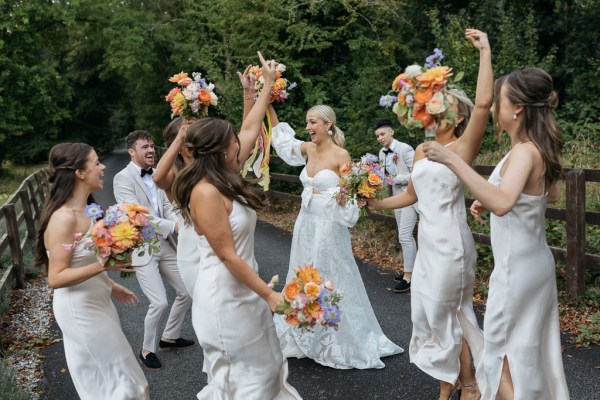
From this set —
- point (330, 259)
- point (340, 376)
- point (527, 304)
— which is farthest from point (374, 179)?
point (527, 304)

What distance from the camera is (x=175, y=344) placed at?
581 centimetres

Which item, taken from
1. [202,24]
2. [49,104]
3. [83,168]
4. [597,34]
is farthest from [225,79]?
[49,104]

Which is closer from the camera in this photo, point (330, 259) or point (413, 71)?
point (413, 71)

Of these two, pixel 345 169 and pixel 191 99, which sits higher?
pixel 191 99

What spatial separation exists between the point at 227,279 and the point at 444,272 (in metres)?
1.65

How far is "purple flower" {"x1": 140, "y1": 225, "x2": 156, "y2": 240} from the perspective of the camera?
3.38 metres

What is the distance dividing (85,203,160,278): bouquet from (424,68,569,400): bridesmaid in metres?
1.73

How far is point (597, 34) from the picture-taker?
13.5 metres

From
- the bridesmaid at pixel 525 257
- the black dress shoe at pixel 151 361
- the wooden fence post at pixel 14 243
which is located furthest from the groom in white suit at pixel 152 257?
the wooden fence post at pixel 14 243

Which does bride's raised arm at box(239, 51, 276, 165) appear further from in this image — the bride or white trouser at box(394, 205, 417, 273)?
white trouser at box(394, 205, 417, 273)

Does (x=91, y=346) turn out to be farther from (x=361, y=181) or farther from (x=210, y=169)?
(x=361, y=181)

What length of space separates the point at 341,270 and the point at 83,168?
2.80 m

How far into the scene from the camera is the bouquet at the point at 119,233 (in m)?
3.20

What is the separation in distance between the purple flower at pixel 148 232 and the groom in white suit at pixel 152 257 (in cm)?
181
